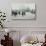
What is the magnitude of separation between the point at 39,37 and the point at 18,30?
1.78 feet

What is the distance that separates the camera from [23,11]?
3.55 m

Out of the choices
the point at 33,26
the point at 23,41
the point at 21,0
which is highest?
the point at 21,0

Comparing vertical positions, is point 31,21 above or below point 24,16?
below

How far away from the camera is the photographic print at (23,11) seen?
11.6ft

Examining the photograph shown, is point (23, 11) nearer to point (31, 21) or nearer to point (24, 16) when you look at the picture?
point (24, 16)

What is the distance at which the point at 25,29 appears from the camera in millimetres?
3568

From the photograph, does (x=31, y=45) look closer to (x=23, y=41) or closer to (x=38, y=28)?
Result: (x=23, y=41)

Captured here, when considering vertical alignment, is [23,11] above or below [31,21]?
above

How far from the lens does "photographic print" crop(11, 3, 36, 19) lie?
11.6 feet

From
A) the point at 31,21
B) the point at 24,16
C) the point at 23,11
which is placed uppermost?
the point at 23,11

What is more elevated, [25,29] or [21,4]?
[21,4]

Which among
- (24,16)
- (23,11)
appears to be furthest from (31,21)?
(23,11)

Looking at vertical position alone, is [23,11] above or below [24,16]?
above

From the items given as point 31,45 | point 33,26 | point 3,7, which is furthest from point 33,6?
point 31,45
